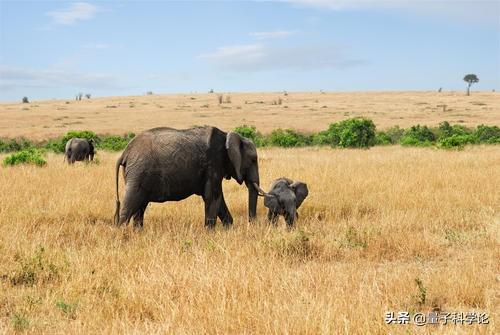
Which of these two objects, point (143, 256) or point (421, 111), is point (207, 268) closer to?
point (143, 256)

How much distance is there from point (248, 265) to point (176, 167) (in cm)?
318

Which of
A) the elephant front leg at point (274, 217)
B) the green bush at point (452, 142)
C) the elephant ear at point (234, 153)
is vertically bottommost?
the elephant front leg at point (274, 217)

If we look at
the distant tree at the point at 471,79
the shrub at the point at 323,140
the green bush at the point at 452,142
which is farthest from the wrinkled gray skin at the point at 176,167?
the distant tree at the point at 471,79

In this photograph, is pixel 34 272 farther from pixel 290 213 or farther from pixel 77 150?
pixel 77 150

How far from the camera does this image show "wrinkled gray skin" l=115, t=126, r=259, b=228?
8.33m

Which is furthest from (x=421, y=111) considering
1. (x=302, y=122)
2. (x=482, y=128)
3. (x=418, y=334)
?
(x=418, y=334)

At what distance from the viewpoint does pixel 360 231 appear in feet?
25.1

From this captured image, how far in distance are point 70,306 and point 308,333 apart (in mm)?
2297

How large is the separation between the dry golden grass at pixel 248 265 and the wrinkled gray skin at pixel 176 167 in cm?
53

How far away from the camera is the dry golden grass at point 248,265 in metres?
4.22

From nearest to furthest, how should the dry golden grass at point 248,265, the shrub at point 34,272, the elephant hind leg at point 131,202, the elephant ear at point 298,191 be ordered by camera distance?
the dry golden grass at point 248,265 < the shrub at point 34,272 < the elephant hind leg at point 131,202 < the elephant ear at point 298,191

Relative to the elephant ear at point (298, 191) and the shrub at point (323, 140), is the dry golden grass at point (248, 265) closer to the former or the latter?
the elephant ear at point (298, 191)

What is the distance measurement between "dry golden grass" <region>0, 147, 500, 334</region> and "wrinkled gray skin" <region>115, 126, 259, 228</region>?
525 millimetres

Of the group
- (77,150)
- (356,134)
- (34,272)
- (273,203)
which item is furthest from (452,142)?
(34,272)
